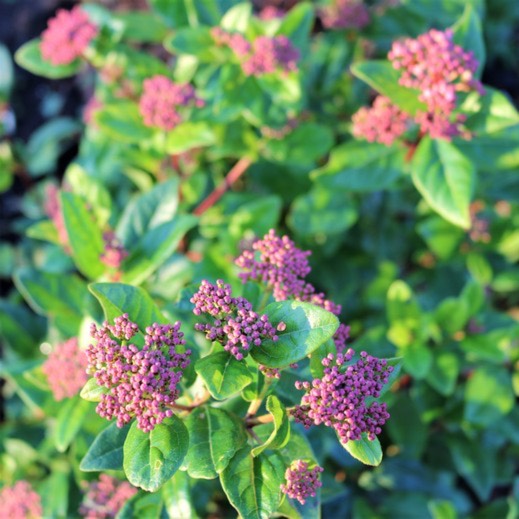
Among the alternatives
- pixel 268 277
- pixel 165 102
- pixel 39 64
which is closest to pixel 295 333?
pixel 268 277

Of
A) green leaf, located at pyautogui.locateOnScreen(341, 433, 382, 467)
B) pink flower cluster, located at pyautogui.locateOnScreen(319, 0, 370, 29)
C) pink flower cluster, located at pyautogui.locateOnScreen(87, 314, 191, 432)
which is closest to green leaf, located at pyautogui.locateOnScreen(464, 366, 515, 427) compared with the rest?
green leaf, located at pyautogui.locateOnScreen(341, 433, 382, 467)

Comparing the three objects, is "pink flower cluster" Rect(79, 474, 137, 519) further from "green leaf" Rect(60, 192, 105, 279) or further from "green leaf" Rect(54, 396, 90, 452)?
"green leaf" Rect(60, 192, 105, 279)

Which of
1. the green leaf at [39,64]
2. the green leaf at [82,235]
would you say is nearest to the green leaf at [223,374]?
the green leaf at [82,235]

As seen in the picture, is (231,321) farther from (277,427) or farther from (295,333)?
(277,427)

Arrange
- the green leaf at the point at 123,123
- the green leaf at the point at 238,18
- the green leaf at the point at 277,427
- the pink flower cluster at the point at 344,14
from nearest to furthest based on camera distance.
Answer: the green leaf at the point at 277,427, the green leaf at the point at 238,18, the green leaf at the point at 123,123, the pink flower cluster at the point at 344,14

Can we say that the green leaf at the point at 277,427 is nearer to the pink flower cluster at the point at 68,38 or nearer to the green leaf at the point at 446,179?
the green leaf at the point at 446,179

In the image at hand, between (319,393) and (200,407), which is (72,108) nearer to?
(200,407)
